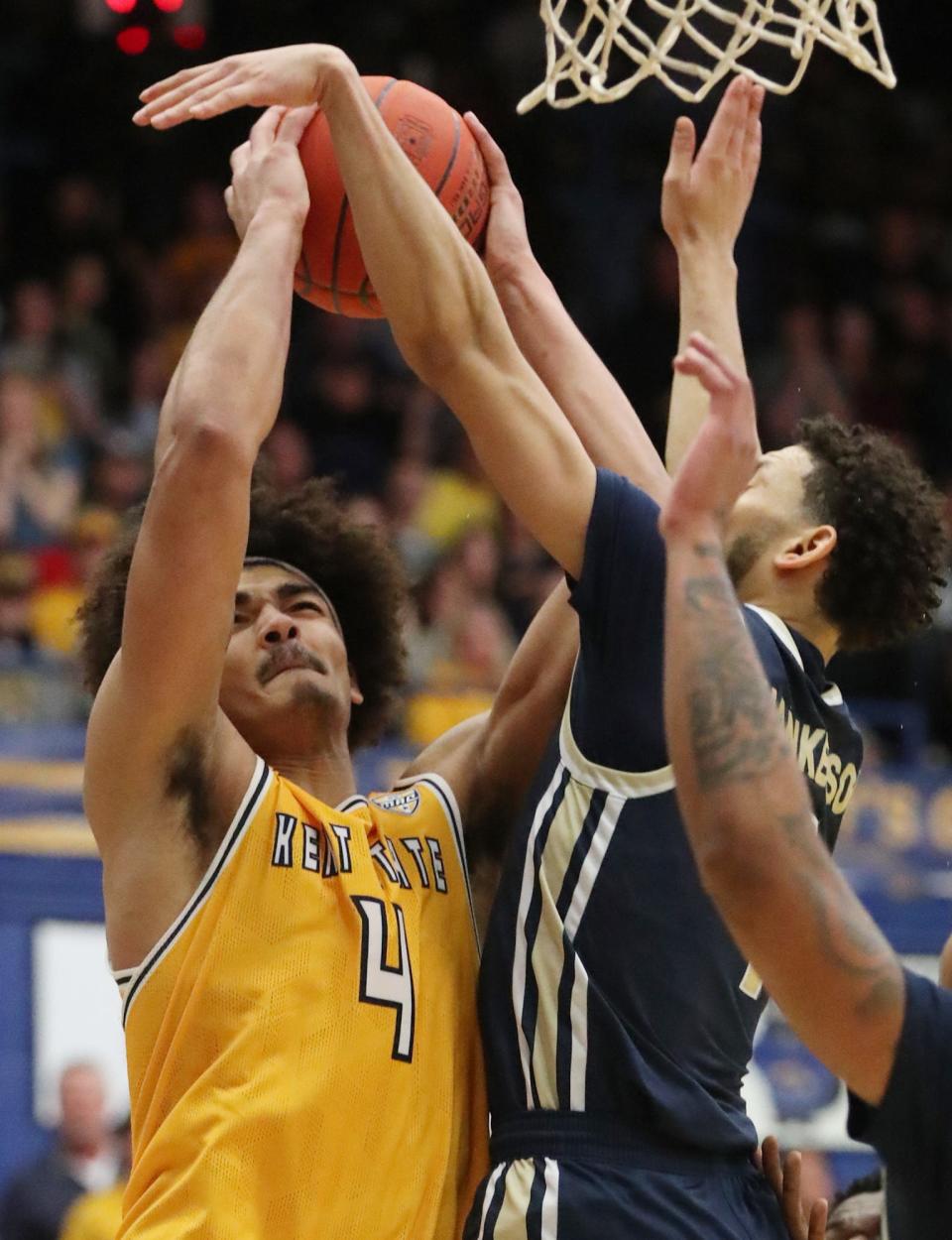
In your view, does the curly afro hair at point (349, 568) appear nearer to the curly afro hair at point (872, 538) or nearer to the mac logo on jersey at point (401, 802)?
the mac logo on jersey at point (401, 802)

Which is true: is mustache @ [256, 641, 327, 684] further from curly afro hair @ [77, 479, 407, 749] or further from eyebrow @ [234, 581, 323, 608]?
curly afro hair @ [77, 479, 407, 749]

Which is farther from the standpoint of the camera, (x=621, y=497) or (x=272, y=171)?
(x=272, y=171)

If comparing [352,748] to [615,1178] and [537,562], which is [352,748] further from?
→ [537,562]

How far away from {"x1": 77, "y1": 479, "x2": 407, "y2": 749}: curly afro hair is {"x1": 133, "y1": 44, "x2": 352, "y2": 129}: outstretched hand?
3.61 feet

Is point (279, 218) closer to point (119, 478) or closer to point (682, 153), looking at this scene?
point (682, 153)

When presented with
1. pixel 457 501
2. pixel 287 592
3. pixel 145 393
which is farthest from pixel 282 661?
pixel 145 393

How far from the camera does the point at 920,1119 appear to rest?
8.64 ft

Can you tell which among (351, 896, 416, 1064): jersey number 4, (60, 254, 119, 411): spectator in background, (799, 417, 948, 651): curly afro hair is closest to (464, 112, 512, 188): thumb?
(799, 417, 948, 651): curly afro hair

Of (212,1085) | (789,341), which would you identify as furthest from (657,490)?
(789,341)

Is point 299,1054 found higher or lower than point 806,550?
lower

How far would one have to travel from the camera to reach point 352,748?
4.67m

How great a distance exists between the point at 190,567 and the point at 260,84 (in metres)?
0.88

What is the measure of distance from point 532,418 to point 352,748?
1.31 m

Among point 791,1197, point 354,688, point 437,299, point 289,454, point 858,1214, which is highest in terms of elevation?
point 289,454
